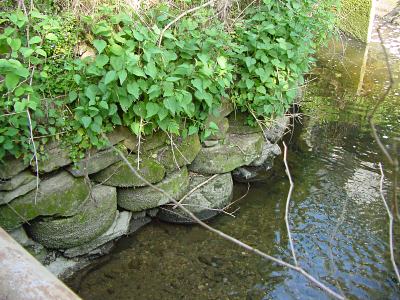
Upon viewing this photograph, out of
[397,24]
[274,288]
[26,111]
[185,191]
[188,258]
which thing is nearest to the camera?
[26,111]

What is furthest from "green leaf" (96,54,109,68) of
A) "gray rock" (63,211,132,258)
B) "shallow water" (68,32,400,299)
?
"shallow water" (68,32,400,299)

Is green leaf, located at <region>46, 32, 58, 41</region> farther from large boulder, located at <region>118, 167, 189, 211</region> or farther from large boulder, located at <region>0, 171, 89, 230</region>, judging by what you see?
large boulder, located at <region>118, 167, 189, 211</region>

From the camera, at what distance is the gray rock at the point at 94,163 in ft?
10.6

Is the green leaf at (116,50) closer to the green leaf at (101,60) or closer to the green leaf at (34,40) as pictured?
the green leaf at (101,60)

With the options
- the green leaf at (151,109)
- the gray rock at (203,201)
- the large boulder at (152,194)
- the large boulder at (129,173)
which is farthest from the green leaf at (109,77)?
the gray rock at (203,201)

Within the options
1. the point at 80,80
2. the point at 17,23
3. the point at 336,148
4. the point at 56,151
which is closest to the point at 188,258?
the point at 56,151

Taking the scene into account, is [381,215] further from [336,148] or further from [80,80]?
[80,80]

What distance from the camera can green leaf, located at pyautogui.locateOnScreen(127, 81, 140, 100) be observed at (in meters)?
3.05

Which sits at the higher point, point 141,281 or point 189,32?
point 189,32

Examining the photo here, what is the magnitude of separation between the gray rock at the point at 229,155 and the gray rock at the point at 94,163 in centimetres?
90

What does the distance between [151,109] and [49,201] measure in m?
0.99

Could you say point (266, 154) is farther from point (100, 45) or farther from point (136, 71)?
point (100, 45)

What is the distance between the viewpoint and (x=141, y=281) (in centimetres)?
338

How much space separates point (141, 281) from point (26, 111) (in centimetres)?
153
